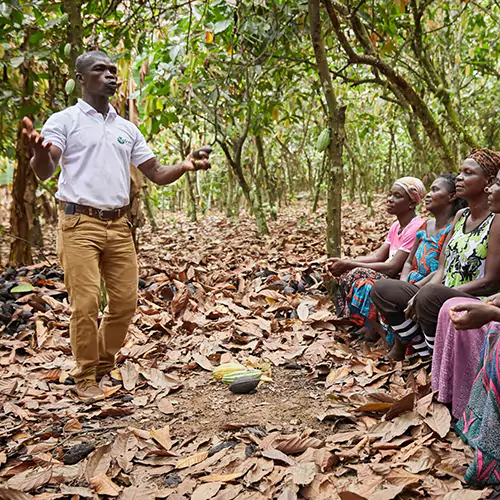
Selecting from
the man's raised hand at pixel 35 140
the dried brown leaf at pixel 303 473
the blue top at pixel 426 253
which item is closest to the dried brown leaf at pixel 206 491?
the dried brown leaf at pixel 303 473

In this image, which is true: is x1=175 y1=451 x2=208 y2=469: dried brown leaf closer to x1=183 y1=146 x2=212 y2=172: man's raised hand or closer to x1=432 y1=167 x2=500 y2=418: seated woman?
x1=432 y1=167 x2=500 y2=418: seated woman

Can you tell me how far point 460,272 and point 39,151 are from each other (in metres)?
2.29

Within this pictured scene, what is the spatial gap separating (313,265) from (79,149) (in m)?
3.02

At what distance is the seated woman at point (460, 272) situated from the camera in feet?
8.46

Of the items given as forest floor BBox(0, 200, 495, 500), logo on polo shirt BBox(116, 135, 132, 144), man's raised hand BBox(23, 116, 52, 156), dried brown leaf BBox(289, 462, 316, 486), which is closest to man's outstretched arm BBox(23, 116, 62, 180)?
man's raised hand BBox(23, 116, 52, 156)

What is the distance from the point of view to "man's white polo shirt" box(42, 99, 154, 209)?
2.97 metres

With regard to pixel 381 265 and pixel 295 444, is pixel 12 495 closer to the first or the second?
pixel 295 444

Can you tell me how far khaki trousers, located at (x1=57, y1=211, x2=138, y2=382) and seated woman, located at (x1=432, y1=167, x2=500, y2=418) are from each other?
1856mm

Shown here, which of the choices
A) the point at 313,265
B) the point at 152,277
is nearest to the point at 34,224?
the point at 152,277

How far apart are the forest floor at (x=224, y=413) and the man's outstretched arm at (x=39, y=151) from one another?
1.32 m

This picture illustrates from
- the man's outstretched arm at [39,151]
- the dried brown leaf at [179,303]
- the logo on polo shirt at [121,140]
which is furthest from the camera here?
the dried brown leaf at [179,303]

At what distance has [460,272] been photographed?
110 inches

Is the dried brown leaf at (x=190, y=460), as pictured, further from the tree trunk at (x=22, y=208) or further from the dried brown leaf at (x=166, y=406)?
the tree trunk at (x=22, y=208)

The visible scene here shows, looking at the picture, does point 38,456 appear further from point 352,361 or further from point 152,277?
point 152,277
